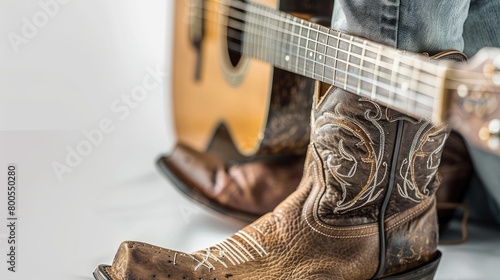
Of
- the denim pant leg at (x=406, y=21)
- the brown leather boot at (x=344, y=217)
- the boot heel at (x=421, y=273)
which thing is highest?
the denim pant leg at (x=406, y=21)

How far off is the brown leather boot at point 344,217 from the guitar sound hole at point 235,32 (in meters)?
0.50

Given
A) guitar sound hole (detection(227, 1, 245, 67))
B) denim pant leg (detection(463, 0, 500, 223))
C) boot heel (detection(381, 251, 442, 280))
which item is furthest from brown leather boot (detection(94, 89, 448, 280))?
guitar sound hole (detection(227, 1, 245, 67))

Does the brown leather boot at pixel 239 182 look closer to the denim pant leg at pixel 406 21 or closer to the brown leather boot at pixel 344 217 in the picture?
the brown leather boot at pixel 344 217

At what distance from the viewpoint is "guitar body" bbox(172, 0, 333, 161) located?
131cm

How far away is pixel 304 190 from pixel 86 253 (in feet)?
1.36

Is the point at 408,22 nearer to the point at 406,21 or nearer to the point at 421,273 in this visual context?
the point at 406,21

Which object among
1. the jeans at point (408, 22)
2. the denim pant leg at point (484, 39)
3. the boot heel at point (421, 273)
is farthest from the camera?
the denim pant leg at point (484, 39)

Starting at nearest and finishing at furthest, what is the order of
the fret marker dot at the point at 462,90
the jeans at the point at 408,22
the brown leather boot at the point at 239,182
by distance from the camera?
the fret marker dot at the point at 462,90
the jeans at the point at 408,22
the brown leather boot at the point at 239,182

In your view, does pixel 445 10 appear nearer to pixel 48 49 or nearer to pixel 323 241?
pixel 323 241

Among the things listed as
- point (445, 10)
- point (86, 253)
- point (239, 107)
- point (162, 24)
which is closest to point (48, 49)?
point (162, 24)

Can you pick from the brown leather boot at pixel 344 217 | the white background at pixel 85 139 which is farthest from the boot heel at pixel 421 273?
the white background at pixel 85 139

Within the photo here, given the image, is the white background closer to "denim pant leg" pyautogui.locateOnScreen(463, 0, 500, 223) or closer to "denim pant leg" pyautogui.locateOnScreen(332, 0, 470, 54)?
"denim pant leg" pyautogui.locateOnScreen(463, 0, 500, 223)

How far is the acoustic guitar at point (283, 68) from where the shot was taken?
0.67 metres

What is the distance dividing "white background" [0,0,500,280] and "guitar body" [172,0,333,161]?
0.14m
